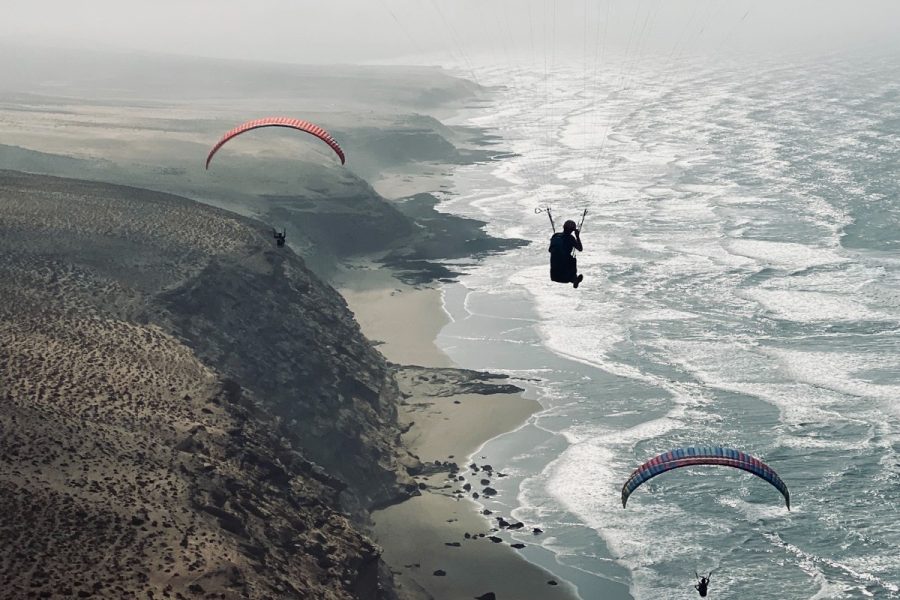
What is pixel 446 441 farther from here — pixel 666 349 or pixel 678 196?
pixel 678 196

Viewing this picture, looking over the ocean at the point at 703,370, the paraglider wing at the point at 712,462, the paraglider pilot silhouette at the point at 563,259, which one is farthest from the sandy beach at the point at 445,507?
the paraglider pilot silhouette at the point at 563,259

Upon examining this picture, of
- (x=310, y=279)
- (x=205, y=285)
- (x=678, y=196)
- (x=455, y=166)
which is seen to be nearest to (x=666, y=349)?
(x=310, y=279)

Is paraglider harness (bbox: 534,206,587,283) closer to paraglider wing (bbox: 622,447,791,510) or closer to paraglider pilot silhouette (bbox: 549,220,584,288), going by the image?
paraglider pilot silhouette (bbox: 549,220,584,288)

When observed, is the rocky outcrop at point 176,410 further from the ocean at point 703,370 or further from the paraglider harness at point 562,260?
the paraglider harness at point 562,260

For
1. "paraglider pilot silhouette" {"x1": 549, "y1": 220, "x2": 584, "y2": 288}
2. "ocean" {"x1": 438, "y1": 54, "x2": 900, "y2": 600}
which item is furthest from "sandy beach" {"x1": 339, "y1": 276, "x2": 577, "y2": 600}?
"paraglider pilot silhouette" {"x1": 549, "y1": 220, "x2": 584, "y2": 288}

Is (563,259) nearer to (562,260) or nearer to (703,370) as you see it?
(562,260)

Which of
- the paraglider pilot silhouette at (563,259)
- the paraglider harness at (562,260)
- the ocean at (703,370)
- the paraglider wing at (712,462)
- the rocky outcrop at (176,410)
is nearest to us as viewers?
the rocky outcrop at (176,410)
